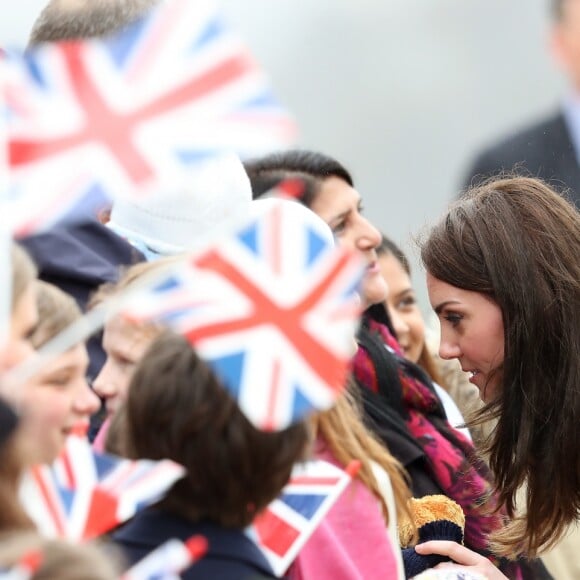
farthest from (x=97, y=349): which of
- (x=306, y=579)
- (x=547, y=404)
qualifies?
(x=547, y=404)

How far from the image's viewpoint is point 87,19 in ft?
8.94

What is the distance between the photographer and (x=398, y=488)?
2746mm

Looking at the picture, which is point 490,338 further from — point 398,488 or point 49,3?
point 49,3

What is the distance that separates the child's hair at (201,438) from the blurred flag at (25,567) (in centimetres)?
46

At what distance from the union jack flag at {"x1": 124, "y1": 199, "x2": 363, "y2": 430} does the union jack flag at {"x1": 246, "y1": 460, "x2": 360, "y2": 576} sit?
14.5 inches

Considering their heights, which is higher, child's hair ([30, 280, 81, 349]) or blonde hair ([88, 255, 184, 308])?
child's hair ([30, 280, 81, 349])

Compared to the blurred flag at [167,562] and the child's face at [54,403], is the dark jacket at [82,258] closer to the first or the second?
the child's face at [54,403]

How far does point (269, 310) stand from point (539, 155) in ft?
6.80

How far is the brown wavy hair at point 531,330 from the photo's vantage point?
115 inches

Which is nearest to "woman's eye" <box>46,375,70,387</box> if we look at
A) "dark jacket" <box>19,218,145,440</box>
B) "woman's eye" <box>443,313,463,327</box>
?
"dark jacket" <box>19,218,145,440</box>

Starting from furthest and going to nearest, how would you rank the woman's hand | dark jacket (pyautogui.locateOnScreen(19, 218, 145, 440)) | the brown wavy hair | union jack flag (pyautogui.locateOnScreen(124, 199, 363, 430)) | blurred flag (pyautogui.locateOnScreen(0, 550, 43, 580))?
the brown wavy hair < the woman's hand < dark jacket (pyautogui.locateOnScreen(19, 218, 145, 440)) < union jack flag (pyautogui.locateOnScreen(124, 199, 363, 430)) < blurred flag (pyautogui.locateOnScreen(0, 550, 43, 580))

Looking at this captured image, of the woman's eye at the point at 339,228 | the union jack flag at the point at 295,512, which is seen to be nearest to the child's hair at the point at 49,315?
the union jack flag at the point at 295,512

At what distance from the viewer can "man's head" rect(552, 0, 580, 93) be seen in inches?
70.6

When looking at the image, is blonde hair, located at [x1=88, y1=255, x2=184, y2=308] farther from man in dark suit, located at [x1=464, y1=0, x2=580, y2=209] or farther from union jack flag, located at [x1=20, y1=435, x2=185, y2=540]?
man in dark suit, located at [x1=464, y1=0, x2=580, y2=209]
